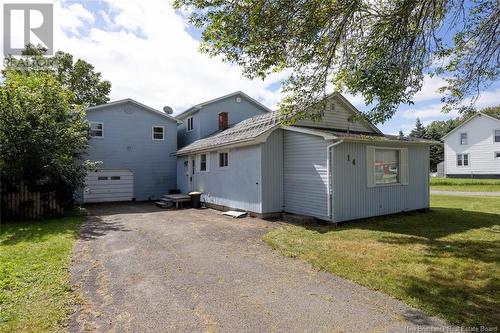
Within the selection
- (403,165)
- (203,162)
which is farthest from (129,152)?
(403,165)

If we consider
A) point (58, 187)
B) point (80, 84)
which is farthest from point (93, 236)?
point (80, 84)

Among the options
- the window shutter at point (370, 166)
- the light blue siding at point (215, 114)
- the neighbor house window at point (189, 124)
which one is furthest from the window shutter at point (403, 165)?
the neighbor house window at point (189, 124)

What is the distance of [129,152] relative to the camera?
19.6 m

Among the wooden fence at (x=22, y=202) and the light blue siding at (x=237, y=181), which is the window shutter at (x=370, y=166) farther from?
the wooden fence at (x=22, y=202)

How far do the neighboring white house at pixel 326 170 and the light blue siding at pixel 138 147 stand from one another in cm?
758

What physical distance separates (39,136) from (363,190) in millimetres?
12391

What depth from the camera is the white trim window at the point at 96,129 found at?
18.5 meters

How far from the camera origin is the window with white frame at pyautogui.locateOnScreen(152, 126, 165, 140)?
20.5m

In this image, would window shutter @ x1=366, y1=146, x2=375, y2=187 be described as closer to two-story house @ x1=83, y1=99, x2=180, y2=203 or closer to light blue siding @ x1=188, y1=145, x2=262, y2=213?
light blue siding @ x1=188, y1=145, x2=262, y2=213

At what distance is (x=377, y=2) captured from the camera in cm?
766

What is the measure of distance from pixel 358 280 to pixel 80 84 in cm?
3208

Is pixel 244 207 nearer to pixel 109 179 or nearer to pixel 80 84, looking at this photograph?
pixel 109 179

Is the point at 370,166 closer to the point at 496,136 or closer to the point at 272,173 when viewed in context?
the point at 272,173

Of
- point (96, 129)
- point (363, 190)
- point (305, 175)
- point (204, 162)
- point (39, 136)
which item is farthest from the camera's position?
point (96, 129)
